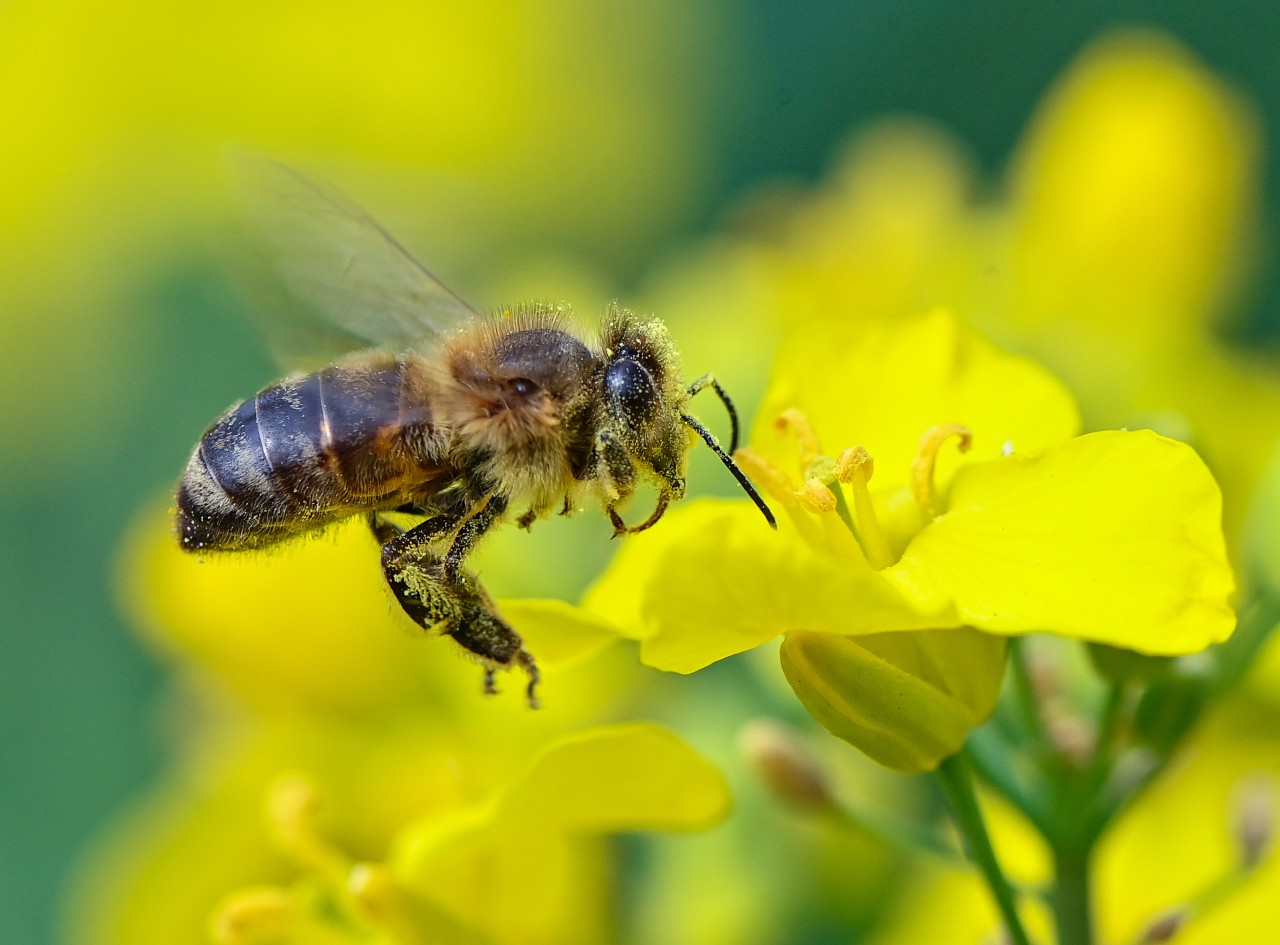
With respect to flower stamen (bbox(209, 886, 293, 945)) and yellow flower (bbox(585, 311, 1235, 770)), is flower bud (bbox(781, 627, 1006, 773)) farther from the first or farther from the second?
flower stamen (bbox(209, 886, 293, 945))

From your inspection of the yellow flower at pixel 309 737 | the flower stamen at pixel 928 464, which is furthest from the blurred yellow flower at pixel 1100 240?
the flower stamen at pixel 928 464

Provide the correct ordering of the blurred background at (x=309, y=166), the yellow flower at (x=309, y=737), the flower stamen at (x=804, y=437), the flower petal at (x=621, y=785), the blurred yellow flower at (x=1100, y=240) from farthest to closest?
the blurred background at (x=309, y=166), the blurred yellow flower at (x=1100, y=240), the yellow flower at (x=309, y=737), the flower stamen at (x=804, y=437), the flower petal at (x=621, y=785)

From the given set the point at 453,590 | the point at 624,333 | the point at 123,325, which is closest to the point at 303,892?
the point at 453,590

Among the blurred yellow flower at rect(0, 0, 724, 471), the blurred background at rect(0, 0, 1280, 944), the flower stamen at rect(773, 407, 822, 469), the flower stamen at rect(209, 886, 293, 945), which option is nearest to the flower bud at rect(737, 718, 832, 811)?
the flower stamen at rect(773, 407, 822, 469)

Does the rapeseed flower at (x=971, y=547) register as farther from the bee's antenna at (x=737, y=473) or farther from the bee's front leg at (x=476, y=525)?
the bee's front leg at (x=476, y=525)

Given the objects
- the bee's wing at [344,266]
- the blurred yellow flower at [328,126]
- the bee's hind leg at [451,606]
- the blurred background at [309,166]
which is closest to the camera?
the bee's hind leg at [451,606]

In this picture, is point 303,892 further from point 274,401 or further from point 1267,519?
point 1267,519

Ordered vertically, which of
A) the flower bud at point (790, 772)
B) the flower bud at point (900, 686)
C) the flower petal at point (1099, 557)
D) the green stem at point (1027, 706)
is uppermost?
the flower petal at point (1099, 557)
